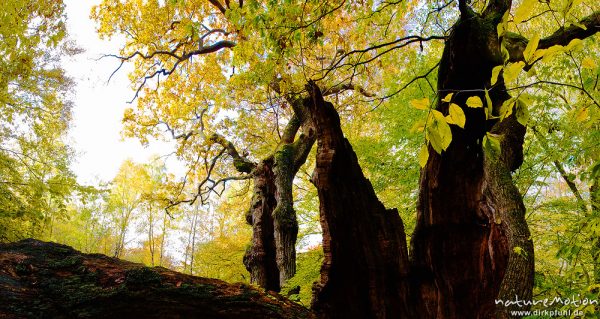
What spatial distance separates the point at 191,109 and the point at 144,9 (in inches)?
104

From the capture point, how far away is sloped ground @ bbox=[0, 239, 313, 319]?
177 cm

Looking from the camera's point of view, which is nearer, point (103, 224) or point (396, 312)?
point (396, 312)

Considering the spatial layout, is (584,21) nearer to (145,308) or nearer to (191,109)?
(145,308)

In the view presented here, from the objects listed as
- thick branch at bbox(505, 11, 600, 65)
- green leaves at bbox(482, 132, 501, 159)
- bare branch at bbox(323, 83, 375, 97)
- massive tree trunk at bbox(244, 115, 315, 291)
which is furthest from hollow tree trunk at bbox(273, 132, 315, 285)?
green leaves at bbox(482, 132, 501, 159)

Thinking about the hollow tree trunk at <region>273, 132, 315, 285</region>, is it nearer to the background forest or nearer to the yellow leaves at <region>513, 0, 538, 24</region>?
the background forest

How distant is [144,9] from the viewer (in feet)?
25.6

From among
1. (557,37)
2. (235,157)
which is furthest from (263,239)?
(557,37)

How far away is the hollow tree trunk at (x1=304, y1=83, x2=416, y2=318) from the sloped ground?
292mm

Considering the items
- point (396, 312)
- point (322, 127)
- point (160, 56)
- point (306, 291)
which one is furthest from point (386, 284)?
point (160, 56)

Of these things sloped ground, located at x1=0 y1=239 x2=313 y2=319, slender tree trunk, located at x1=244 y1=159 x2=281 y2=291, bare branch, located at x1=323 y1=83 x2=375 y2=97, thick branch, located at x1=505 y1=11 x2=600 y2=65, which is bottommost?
sloped ground, located at x1=0 y1=239 x2=313 y2=319

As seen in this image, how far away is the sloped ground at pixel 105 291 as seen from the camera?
177cm

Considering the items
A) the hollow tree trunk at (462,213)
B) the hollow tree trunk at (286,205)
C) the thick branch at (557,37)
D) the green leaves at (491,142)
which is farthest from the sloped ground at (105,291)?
the hollow tree trunk at (286,205)

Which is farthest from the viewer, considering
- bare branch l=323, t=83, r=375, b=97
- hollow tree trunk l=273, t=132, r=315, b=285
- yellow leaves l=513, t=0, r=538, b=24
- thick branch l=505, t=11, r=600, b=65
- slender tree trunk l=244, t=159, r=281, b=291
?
bare branch l=323, t=83, r=375, b=97

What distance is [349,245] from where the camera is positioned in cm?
243
